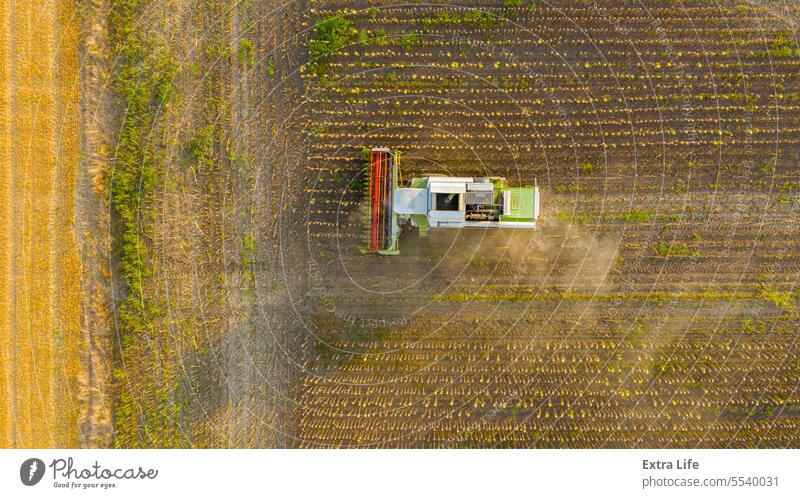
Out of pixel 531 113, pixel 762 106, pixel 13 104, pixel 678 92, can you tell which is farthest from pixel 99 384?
pixel 762 106

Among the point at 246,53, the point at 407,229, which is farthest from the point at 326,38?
the point at 407,229

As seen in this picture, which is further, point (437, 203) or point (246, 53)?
point (246, 53)

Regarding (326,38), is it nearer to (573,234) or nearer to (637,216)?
(573,234)

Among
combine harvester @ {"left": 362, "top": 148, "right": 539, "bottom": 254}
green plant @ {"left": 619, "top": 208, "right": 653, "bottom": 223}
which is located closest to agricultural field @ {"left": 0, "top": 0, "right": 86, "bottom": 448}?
combine harvester @ {"left": 362, "top": 148, "right": 539, "bottom": 254}

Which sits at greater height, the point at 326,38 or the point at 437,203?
the point at 326,38

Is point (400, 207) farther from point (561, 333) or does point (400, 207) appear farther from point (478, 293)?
point (561, 333)

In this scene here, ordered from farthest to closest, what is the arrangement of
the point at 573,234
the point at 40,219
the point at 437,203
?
the point at 573,234
the point at 40,219
the point at 437,203

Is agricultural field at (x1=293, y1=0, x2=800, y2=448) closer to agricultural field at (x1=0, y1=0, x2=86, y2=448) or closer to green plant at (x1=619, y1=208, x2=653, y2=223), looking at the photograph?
green plant at (x1=619, y1=208, x2=653, y2=223)
